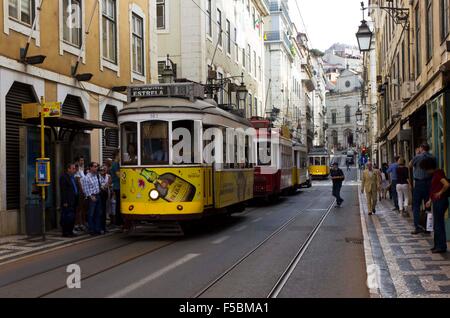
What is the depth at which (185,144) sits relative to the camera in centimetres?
1259

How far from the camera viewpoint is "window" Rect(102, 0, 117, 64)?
63.5 feet

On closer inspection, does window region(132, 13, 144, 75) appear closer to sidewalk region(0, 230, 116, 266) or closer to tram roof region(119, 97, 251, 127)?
tram roof region(119, 97, 251, 127)

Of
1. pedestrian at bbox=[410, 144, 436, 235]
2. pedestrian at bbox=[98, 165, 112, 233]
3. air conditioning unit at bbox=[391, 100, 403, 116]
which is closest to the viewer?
pedestrian at bbox=[410, 144, 436, 235]

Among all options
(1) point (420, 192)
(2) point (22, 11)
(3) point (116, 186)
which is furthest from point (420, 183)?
(2) point (22, 11)

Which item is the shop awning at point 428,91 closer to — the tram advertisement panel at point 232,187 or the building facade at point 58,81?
the tram advertisement panel at point 232,187

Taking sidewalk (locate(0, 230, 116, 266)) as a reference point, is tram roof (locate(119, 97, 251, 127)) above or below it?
above

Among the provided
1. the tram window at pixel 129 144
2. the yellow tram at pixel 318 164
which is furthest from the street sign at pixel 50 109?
the yellow tram at pixel 318 164

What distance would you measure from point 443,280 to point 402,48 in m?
17.0

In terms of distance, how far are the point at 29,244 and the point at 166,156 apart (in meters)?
3.35

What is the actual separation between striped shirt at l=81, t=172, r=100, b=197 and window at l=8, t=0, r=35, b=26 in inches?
167

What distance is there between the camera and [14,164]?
46.3 ft

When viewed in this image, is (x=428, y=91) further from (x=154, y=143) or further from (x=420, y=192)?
(x=154, y=143)

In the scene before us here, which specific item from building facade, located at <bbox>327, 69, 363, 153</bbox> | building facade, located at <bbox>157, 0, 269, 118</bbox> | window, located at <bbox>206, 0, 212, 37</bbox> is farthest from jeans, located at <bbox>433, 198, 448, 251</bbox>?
building facade, located at <bbox>327, 69, 363, 153</bbox>

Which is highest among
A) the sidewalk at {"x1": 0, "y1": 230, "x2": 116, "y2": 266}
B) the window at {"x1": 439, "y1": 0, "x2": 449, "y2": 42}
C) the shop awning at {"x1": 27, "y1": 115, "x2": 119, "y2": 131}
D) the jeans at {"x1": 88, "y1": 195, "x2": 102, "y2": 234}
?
the window at {"x1": 439, "y1": 0, "x2": 449, "y2": 42}
